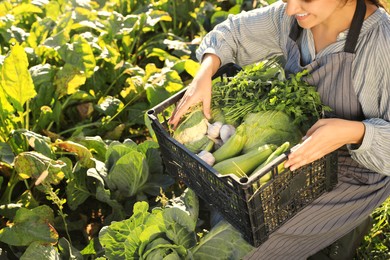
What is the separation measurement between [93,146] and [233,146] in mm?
1105

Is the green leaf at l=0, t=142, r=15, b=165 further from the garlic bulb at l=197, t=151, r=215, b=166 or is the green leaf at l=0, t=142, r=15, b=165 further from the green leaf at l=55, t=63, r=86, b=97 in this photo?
the garlic bulb at l=197, t=151, r=215, b=166

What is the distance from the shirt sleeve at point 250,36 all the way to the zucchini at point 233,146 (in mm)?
487

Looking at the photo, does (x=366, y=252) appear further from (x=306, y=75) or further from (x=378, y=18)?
(x=378, y=18)

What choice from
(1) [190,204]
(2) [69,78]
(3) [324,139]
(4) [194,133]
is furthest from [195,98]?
(2) [69,78]

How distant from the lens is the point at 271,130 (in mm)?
2367

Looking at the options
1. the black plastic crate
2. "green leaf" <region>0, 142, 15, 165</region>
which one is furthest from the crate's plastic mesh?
"green leaf" <region>0, 142, 15, 165</region>

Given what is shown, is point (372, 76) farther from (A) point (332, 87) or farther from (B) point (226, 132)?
(B) point (226, 132)

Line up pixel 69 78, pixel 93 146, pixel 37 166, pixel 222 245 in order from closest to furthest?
1. pixel 222 245
2. pixel 37 166
3. pixel 93 146
4. pixel 69 78

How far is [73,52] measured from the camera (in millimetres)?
3537

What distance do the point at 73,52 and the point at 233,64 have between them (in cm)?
119

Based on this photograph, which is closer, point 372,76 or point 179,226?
point 372,76

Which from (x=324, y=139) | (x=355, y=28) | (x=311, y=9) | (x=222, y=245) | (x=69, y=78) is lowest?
(x=222, y=245)

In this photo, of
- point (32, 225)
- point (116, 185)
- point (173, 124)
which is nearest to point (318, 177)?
point (173, 124)

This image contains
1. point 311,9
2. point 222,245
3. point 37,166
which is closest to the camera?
point 311,9
